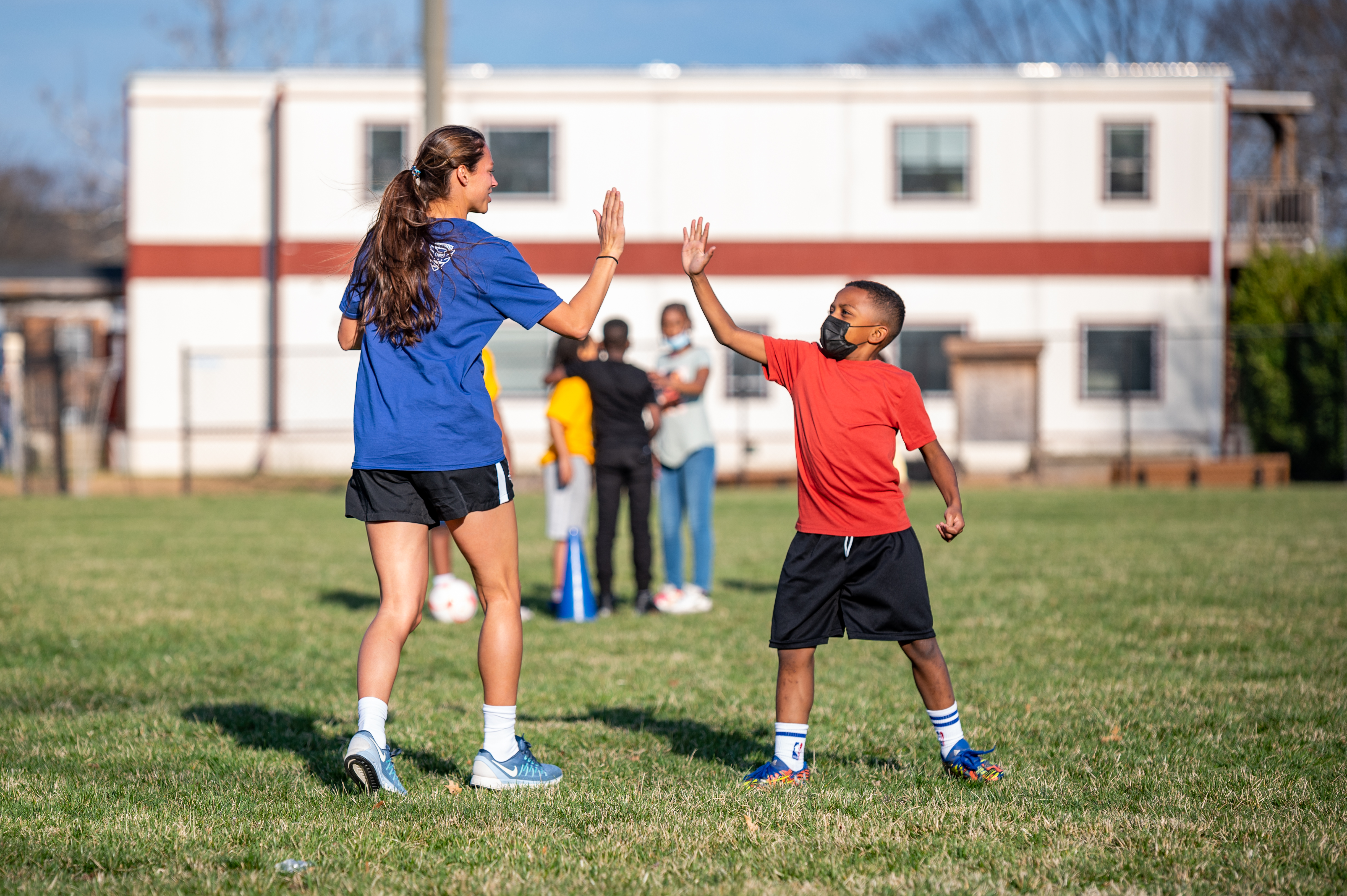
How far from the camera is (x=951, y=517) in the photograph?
14.5ft

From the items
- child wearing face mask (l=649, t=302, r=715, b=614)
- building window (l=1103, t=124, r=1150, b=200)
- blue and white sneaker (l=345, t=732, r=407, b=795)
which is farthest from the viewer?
building window (l=1103, t=124, r=1150, b=200)

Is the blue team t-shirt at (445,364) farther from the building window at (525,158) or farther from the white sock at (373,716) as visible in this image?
the building window at (525,158)

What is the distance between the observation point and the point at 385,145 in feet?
82.3

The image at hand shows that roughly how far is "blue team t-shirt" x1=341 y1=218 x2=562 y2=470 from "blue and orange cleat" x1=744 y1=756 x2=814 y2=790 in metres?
1.46

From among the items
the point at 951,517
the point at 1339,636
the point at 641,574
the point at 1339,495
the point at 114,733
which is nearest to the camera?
the point at 951,517

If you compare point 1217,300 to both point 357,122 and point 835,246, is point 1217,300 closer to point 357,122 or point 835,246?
point 835,246

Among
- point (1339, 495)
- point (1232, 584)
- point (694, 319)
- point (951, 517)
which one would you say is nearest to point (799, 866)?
point (951, 517)

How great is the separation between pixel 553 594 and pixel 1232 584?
5160 mm

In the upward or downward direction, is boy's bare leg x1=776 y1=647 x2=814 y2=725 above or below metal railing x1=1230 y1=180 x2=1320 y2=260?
below

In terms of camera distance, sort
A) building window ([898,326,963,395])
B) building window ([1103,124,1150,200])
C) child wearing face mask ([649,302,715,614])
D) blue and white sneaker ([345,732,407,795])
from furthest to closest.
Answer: building window ([1103,124,1150,200]) < building window ([898,326,963,395]) < child wearing face mask ([649,302,715,614]) < blue and white sneaker ([345,732,407,795])

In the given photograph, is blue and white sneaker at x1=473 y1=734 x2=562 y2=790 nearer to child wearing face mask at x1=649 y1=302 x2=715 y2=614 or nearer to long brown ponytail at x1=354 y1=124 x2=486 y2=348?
long brown ponytail at x1=354 y1=124 x2=486 y2=348

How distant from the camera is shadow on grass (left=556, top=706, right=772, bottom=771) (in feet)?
16.7

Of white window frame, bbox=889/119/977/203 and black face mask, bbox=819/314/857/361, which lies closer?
Result: black face mask, bbox=819/314/857/361

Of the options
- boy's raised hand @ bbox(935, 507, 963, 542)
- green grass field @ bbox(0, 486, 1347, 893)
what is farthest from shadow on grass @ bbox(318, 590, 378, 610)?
boy's raised hand @ bbox(935, 507, 963, 542)
